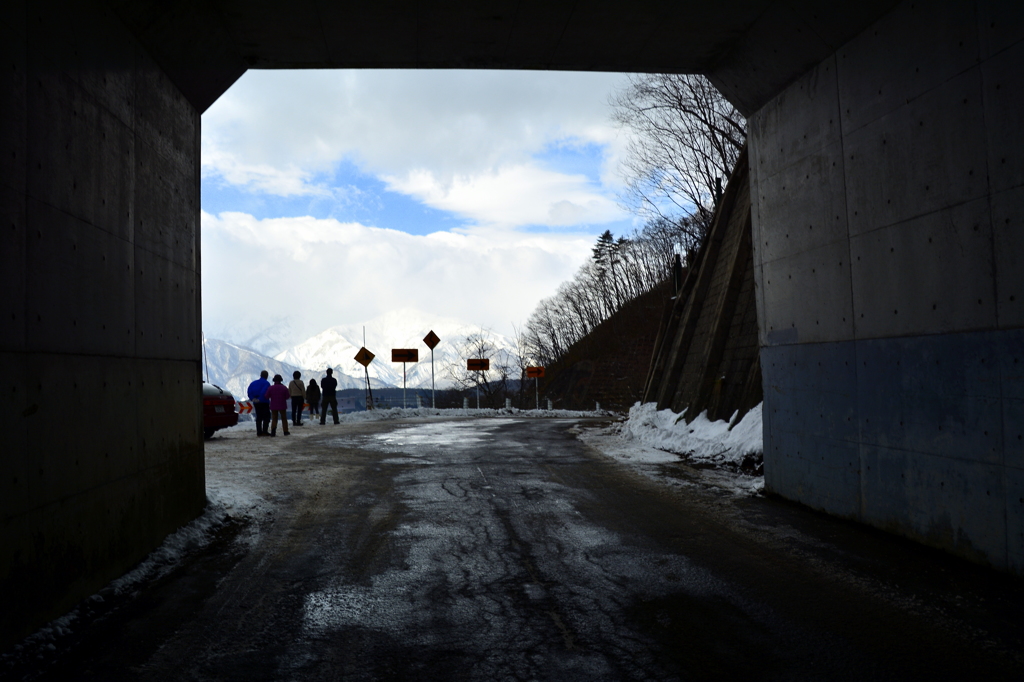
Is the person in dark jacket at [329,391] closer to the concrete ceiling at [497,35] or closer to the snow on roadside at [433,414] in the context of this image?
the snow on roadside at [433,414]

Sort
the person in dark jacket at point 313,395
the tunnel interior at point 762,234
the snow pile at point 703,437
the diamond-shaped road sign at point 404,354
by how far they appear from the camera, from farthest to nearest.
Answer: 1. the diamond-shaped road sign at point 404,354
2. the person in dark jacket at point 313,395
3. the snow pile at point 703,437
4. the tunnel interior at point 762,234

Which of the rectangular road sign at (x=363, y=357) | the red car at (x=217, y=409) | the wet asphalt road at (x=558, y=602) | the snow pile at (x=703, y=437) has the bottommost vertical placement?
the wet asphalt road at (x=558, y=602)

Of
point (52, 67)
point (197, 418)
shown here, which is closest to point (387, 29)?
point (52, 67)

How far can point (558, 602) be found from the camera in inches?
182

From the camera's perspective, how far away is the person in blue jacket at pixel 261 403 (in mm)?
19656

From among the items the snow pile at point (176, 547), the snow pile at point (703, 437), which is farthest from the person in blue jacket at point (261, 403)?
the snow pile at point (176, 547)

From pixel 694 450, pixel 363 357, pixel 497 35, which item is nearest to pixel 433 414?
pixel 363 357

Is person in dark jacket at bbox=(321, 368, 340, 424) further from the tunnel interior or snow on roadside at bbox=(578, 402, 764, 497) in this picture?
the tunnel interior

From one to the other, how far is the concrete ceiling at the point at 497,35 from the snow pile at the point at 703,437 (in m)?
5.28

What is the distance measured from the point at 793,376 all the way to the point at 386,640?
583cm

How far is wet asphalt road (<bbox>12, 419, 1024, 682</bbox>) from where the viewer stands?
12.1 feet

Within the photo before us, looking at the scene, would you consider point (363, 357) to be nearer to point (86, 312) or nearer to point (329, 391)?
point (329, 391)

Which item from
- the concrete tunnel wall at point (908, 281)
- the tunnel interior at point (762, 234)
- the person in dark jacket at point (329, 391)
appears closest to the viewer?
the tunnel interior at point (762, 234)

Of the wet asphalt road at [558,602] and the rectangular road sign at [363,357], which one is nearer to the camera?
the wet asphalt road at [558,602]
